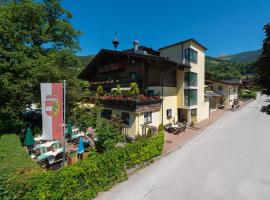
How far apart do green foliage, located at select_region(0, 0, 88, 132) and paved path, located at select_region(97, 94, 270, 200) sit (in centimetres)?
1128

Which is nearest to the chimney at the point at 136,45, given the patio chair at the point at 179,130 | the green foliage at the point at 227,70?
the patio chair at the point at 179,130

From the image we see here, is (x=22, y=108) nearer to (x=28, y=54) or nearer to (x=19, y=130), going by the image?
(x=19, y=130)

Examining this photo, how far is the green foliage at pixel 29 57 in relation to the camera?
43.3 feet

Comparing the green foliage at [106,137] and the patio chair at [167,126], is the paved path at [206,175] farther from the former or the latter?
the patio chair at [167,126]

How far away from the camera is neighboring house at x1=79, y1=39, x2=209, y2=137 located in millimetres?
16422

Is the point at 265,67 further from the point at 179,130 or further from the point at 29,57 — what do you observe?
the point at 29,57

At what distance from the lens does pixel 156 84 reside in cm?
1911

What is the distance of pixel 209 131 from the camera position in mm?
19219

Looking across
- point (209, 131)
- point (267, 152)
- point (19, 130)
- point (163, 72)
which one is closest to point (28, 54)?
point (19, 130)

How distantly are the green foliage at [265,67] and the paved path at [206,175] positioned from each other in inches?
220

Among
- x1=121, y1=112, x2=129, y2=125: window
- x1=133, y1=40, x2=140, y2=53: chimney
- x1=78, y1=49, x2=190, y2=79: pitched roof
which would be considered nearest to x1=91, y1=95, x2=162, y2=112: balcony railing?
x1=121, y1=112, x2=129, y2=125: window

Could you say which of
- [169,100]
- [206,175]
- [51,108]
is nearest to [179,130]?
[169,100]

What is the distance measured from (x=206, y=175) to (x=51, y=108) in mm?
10052

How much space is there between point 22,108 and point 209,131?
68.8 feet
